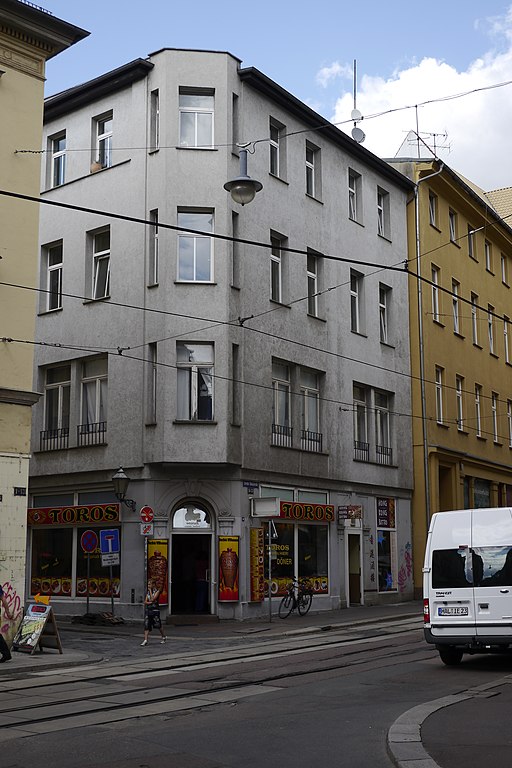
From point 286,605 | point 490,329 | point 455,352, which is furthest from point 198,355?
point 490,329

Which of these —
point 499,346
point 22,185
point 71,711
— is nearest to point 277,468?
point 22,185

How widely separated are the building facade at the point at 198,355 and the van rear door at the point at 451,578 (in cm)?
1092

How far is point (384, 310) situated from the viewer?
35812mm

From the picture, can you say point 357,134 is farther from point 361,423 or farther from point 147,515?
Result: point 147,515

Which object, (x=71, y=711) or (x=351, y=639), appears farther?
(x=351, y=639)

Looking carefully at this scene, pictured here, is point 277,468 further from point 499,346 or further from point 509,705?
point 499,346

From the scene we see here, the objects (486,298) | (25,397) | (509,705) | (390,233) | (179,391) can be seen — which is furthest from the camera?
(486,298)

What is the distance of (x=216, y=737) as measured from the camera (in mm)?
9727

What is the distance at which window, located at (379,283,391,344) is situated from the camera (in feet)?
116

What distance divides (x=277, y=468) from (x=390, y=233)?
1201cm

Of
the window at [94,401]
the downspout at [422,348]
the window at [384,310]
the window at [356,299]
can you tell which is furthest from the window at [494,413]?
the window at [94,401]

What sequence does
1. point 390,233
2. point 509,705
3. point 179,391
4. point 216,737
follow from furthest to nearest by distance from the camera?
1. point 390,233
2. point 179,391
3. point 509,705
4. point 216,737

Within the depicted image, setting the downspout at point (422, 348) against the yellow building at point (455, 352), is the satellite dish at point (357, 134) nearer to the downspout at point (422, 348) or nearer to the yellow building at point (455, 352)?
the downspout at point (422, 348)

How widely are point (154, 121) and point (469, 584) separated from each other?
59.2 ft
